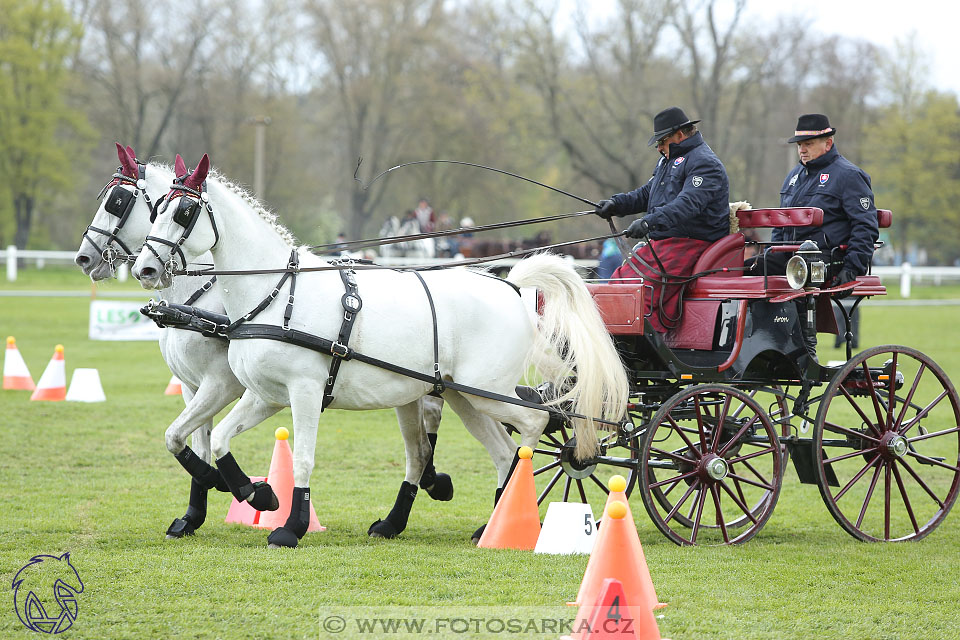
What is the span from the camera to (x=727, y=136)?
35469mm

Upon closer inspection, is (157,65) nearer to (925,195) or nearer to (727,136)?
(727,136)

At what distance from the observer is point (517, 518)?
5820 mm

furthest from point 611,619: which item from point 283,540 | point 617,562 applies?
point 283,540

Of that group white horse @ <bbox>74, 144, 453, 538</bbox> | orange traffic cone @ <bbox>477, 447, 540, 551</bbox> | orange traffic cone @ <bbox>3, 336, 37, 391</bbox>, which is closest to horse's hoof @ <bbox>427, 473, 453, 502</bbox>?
white horse @ <bbox>74, 144, 453, 538</bbox>

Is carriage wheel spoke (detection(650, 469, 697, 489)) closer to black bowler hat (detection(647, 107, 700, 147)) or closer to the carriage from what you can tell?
the carriage

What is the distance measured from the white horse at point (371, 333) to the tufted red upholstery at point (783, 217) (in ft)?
3.76

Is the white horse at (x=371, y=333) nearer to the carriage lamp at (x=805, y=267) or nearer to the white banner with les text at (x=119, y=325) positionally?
the carriage lamp at (x=805, y=267)

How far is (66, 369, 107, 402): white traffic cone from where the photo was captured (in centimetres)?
1180

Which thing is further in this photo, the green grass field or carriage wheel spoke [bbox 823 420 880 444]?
carriage wheel spoke [bbox 823 420 880 444]

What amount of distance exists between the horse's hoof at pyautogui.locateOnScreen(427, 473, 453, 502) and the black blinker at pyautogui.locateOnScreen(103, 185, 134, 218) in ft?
8.59

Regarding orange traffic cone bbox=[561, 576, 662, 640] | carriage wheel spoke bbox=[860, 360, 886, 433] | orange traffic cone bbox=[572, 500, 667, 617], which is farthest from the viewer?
carriage wheel spoke bbox=[860, 360, 886, 433]

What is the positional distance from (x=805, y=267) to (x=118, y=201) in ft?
13.7

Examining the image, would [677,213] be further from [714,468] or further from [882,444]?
[882,444]

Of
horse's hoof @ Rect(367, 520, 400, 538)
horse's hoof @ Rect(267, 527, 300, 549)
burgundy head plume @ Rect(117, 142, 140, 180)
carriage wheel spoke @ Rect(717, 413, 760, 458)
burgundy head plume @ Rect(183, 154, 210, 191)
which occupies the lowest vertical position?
horse's hoof @ Rect(367, 520, 400, 538)
